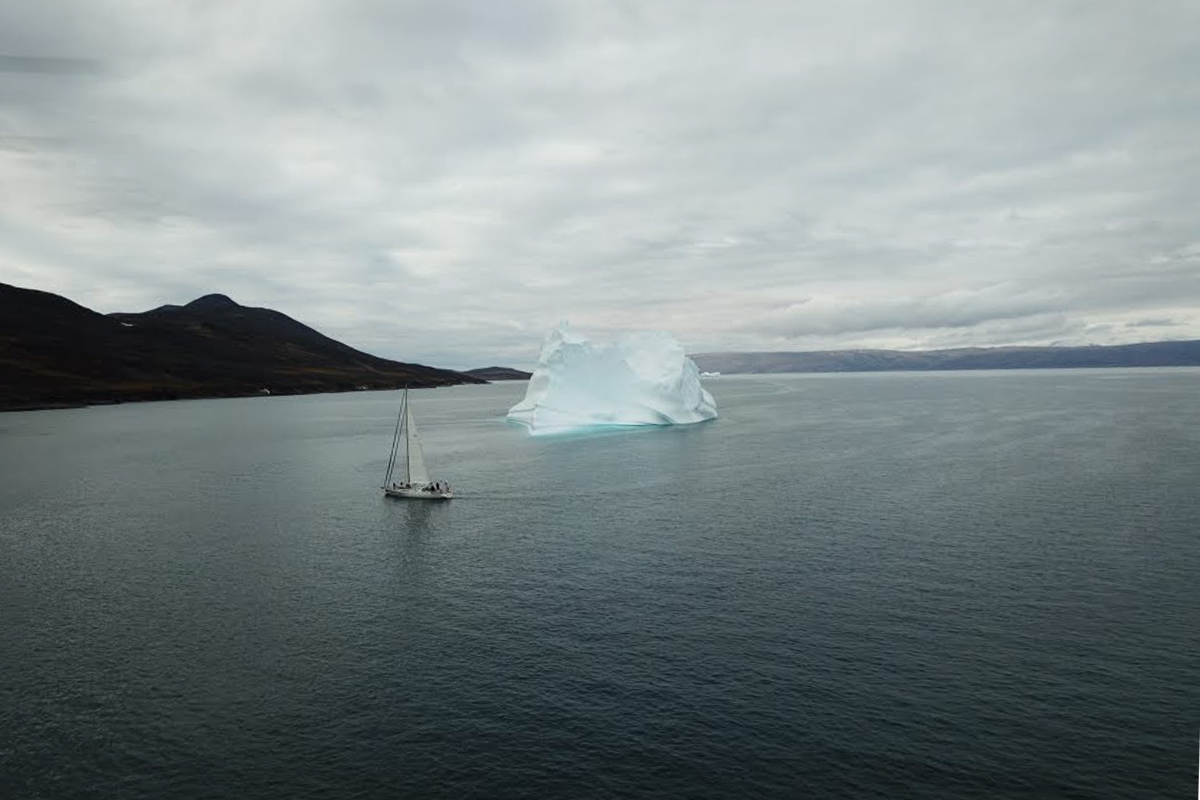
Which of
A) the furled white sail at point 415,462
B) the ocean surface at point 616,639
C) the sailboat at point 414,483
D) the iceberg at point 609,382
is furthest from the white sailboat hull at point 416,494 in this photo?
the iceberg at point 609,382

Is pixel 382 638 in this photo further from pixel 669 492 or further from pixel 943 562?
pixel 669 492

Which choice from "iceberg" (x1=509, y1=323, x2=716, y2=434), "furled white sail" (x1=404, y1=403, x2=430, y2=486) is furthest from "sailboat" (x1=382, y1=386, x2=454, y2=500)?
"iceberg" (x1=509, y1=323, x2=716, y2=434)

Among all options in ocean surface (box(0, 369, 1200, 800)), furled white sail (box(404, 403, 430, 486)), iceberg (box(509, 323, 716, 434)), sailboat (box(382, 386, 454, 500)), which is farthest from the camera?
iceberg (box(509, 323, 716, 434))

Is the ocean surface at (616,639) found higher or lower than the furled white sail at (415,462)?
lower

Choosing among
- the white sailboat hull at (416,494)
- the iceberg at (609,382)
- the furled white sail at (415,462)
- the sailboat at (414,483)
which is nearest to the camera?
the white sailboat hull at (416,494)

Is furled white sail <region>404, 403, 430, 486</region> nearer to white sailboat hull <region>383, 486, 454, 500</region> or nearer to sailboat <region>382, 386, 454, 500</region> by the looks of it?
sailboat <region>382, 386, 454, 500</region>

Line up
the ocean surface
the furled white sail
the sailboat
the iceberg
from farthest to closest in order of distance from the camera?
the iceberg
the furled white sail
the sailboat
the ocean surface

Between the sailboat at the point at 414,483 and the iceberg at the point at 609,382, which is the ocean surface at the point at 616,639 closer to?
the sailboat at the point at 414,483
